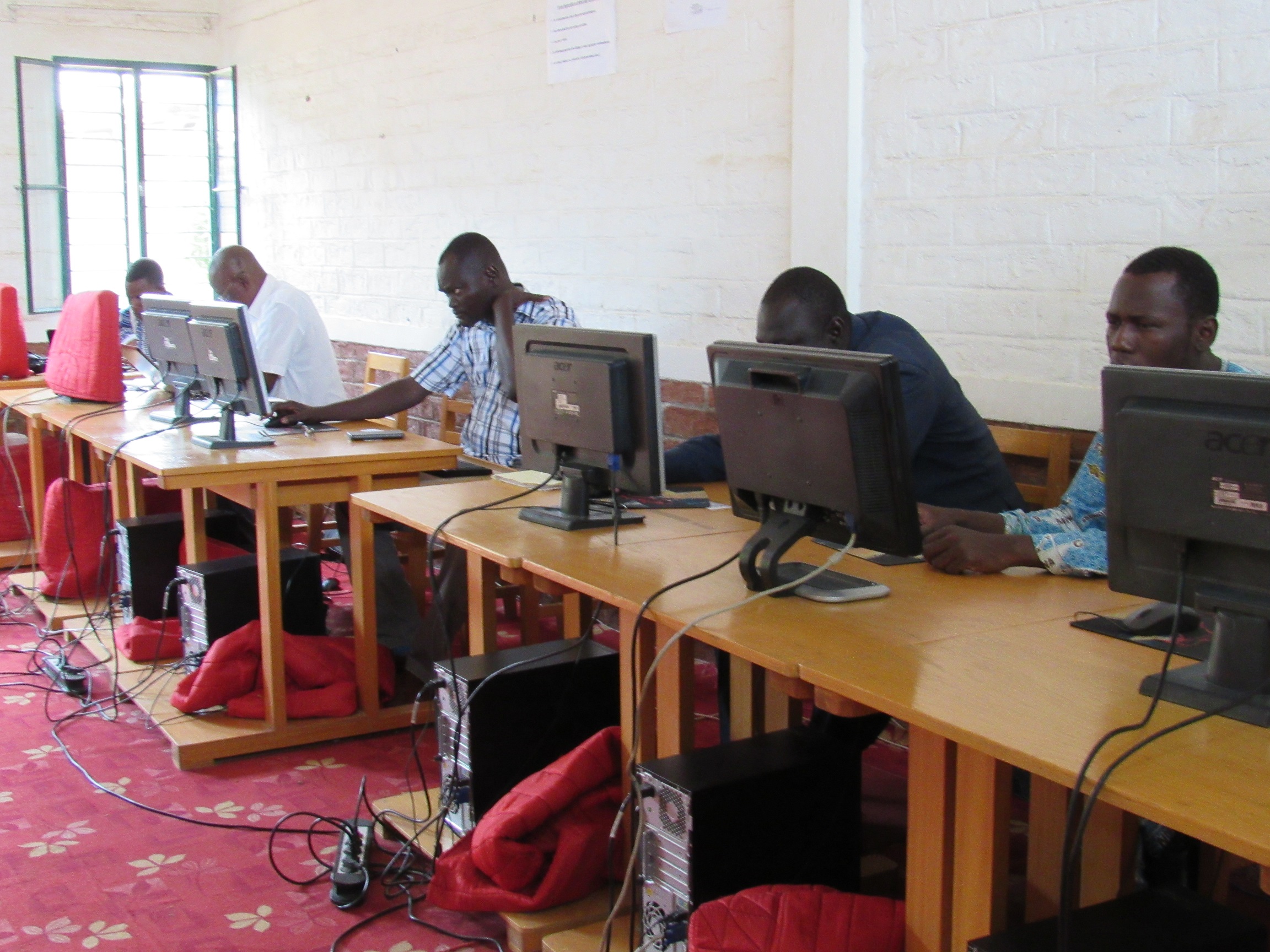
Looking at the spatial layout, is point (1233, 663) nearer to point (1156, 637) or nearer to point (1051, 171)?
point (1156, 637)

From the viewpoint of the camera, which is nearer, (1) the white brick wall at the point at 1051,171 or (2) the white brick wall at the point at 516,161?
(1) the white brick wall at the point at 1051,171

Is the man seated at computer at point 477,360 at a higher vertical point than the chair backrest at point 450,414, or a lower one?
higher

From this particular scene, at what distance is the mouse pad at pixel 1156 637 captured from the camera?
5.16 ft

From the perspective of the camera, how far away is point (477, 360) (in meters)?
3.92

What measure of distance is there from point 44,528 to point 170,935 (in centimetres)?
233

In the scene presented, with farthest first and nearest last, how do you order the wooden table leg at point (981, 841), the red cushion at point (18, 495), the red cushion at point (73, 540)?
1. the red cushion at point (18, 495)
2. the red cushion at point (73, 540)
3. the wooden table leg at point (981, 841)

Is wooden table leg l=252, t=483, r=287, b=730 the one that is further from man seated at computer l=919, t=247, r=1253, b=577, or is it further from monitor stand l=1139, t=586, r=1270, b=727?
monitor stand l=1139, t=586, r=1270, b=727

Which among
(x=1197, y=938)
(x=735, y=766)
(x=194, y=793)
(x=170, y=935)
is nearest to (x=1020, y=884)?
(x=735, y=766)

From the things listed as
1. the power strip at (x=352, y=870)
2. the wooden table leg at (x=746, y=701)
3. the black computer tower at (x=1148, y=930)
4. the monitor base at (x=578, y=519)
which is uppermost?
the monitor base at (x=578, y=519)

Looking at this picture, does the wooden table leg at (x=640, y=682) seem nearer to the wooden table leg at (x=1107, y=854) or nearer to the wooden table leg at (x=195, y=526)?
the wooden table leg at (x=1107, y=854)

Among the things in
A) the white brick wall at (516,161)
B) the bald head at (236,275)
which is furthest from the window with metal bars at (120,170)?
the bald head at (236,275)

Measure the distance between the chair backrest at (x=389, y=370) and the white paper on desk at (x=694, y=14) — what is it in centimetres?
142

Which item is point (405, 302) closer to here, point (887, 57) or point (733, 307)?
point (733, 307)

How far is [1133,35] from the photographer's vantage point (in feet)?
8.23
